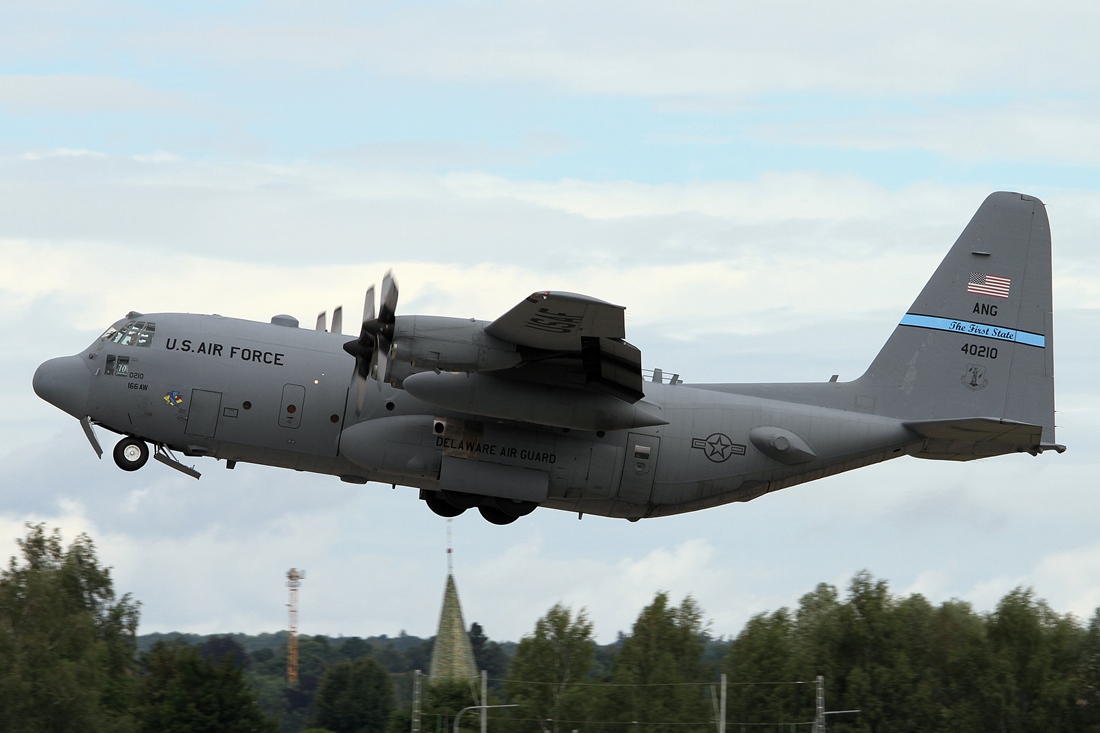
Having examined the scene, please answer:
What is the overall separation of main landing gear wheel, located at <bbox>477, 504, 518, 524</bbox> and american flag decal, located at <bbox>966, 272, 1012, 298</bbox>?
9127 mm

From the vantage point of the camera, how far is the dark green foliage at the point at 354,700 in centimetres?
7094

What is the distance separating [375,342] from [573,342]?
10.00 ft

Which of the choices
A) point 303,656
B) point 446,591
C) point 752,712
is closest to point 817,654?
point 752,712

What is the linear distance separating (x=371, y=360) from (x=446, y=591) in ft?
152

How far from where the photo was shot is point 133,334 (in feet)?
66.3

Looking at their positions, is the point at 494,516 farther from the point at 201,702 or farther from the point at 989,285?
the point at 201,702

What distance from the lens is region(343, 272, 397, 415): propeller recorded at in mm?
18891

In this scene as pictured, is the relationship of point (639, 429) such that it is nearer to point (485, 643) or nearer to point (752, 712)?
point (752, 712)

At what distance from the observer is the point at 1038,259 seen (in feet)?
75.6

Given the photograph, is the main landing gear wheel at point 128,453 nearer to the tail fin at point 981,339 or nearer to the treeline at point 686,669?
the tail fin at point 981,339

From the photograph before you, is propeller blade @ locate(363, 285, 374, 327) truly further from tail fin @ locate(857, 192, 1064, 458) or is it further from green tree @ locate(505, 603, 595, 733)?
green tree @ locate(505, 603, 595, 733)

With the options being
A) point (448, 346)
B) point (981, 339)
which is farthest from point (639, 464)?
point (981, 339)

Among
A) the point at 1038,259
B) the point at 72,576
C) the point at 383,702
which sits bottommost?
the point at 383,702

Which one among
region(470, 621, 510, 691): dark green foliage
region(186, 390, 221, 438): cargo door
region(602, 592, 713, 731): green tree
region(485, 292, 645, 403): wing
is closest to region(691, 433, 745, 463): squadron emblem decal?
region(485, 292, 645, 403): wing
